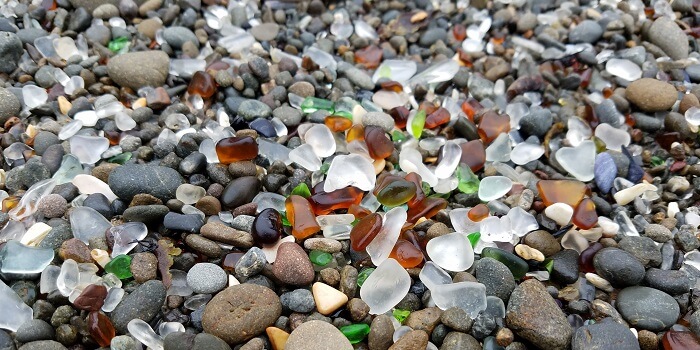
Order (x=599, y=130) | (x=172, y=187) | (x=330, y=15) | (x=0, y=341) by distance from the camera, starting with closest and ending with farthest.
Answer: (x=0, y=341) < (x=172, y=187) < (x=599, y=130) < (x=330, y=15)

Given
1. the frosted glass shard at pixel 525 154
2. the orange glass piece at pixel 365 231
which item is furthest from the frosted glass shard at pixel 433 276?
the frosted glass shard at pixel 525 154

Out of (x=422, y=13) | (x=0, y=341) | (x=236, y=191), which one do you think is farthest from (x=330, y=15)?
(x=0, y=341)

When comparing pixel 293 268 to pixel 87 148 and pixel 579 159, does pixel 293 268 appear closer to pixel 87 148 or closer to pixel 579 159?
pixel 87 148

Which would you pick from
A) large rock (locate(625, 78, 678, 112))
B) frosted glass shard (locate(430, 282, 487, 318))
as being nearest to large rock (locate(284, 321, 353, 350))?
frosted glass shard (locate(430, 282, 487, 318))

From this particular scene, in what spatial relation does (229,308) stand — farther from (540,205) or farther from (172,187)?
(540,205)

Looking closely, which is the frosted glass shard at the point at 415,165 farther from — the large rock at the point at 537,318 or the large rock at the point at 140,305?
the large rock at the point at 140,305

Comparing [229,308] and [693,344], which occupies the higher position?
[229,308]
